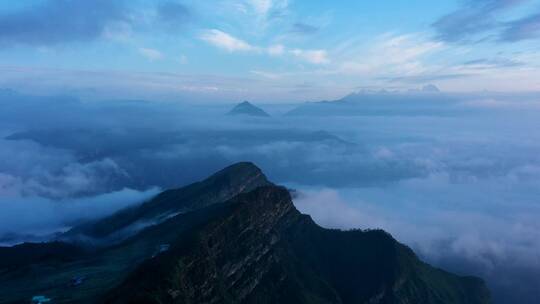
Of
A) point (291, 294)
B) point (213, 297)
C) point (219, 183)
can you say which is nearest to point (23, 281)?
point (213, 297)

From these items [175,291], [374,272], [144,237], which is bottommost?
[374,272]

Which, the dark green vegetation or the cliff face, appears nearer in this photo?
the cliff face

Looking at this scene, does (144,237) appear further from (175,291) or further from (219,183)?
(175,291)

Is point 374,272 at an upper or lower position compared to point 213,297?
lower

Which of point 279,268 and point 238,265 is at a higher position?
point 238,265
